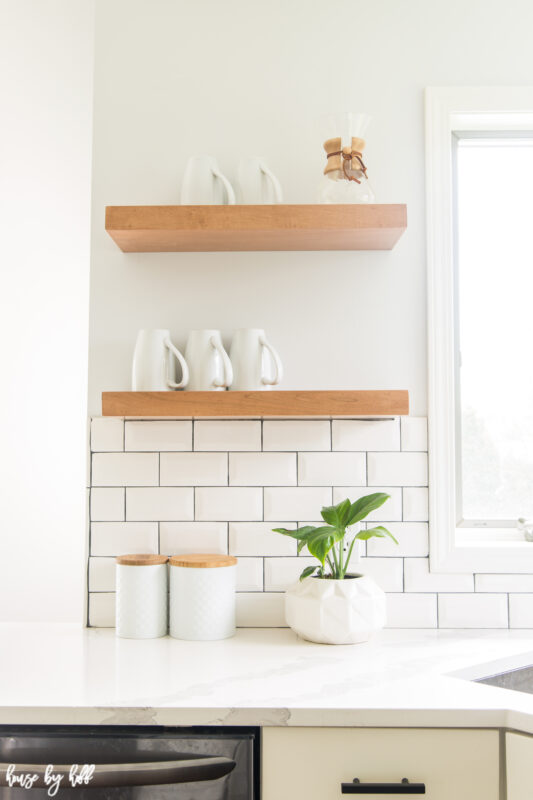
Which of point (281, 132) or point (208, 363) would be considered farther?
point (281, 132)

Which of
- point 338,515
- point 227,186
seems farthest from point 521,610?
point 227,186

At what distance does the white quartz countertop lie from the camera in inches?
44.8

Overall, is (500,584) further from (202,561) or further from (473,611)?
(202,561)

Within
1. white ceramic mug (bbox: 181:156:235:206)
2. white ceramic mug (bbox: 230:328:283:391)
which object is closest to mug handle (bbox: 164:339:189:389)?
white ceramic mug (bbox: 230:328:283:391)

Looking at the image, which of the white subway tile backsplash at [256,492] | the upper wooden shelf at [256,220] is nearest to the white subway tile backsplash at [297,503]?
the white subway tile backsplash at [256,492]

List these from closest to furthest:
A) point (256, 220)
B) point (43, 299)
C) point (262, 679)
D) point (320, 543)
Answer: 1. point (262, 679)
2. point (320, 543)
3. point (256, 220)
4. point (43, 299)

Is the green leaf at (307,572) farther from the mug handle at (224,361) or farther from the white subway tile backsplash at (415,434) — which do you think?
the mug handle at (224,361)

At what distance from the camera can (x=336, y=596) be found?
59.4 inches

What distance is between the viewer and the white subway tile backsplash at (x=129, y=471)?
174 centimetres

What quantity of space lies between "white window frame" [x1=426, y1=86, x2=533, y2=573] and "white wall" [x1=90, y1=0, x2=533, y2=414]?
0.10 ft

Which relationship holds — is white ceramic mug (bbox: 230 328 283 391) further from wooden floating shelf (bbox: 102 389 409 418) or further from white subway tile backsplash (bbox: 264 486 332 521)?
white subway tile backsplash (bbox: 264 486 332 521)

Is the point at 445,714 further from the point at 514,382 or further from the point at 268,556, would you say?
the point at 514,382

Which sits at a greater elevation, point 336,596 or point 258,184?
point 258,184

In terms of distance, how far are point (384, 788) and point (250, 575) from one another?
0.65 m
